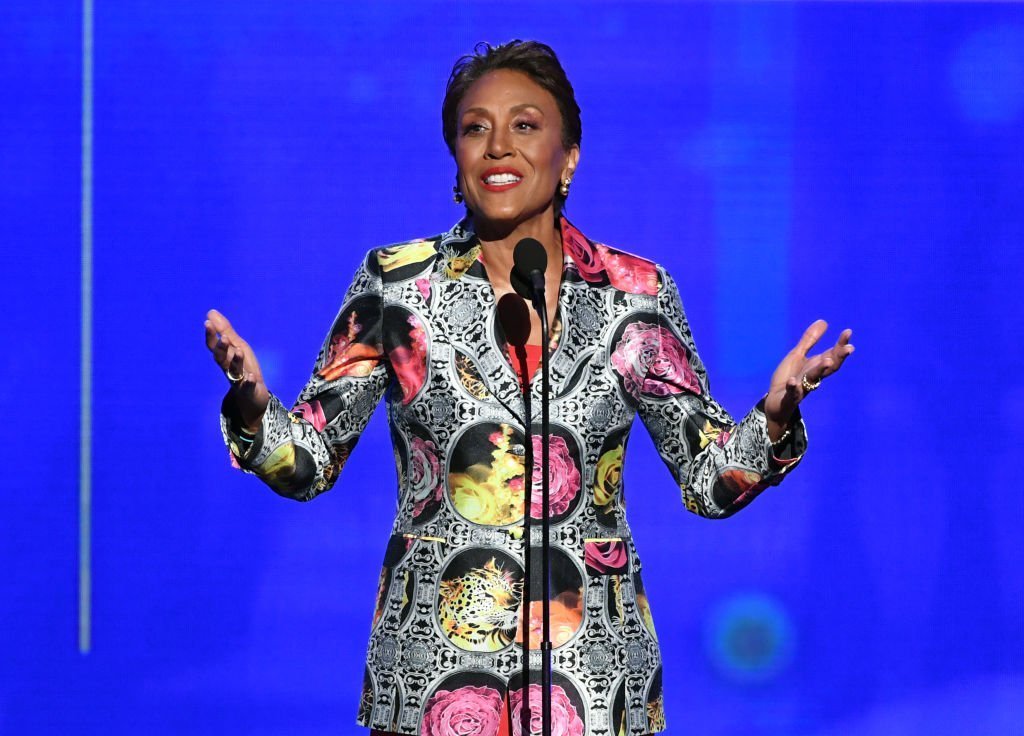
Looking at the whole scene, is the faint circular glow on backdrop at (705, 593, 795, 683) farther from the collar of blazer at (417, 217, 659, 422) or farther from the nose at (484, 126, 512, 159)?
the nose at (484, 126, 512, 159)

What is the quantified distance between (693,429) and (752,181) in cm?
153

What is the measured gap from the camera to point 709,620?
3.69 m

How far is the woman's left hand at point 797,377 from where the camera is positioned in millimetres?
2012

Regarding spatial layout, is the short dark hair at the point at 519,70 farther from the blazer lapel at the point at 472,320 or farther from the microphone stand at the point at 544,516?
the microphone stand at the point at 544,516

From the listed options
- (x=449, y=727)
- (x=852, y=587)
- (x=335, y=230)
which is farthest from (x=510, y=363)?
(x=852, y=587)

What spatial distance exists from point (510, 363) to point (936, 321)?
184 cm

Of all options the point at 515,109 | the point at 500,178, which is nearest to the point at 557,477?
the point at 500,178

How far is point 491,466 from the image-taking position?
2.14 metres

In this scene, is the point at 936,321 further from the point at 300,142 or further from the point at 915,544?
the point at 300,142

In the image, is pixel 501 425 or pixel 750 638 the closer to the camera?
pixel 501 425

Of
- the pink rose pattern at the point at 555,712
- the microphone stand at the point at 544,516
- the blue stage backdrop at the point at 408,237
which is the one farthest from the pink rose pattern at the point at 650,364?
the blue stage backdrop at the point at 408,237

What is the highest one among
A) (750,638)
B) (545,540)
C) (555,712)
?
(750,638)

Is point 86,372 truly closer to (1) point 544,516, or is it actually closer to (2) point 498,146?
(2) point 498,146

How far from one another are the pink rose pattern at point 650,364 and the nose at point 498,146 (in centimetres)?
31
